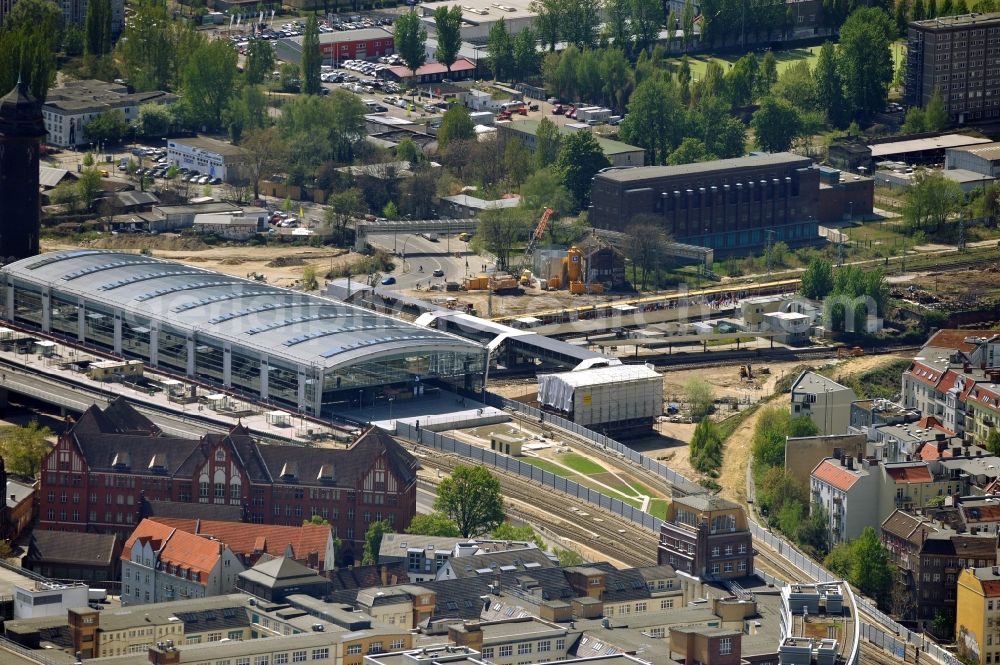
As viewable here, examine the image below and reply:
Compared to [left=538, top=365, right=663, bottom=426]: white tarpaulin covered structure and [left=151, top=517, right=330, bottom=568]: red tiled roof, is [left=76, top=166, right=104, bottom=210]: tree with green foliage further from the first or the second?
[left=151, top=517, right=330, bottom=568]: red tiled roof

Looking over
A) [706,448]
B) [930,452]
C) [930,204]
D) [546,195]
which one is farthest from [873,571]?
[930,204]

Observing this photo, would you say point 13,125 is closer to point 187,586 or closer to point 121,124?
point 121,124

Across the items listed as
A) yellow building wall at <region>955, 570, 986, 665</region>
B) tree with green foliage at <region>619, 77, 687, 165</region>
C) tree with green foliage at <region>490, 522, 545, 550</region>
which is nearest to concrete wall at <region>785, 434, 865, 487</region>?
tree with green foliage at <region>490, 522, 545, 550</region>

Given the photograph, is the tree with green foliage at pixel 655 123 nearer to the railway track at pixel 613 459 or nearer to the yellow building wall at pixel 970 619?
the railway track at pixel 613 459

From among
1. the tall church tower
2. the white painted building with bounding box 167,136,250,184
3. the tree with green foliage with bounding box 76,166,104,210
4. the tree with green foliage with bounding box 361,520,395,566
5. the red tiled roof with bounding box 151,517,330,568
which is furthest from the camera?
the white painted building with bounding box 167,136,250,184

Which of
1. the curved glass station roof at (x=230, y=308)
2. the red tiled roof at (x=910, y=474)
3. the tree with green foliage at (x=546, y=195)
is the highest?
the tree with green foliage at (x=546, y=195)

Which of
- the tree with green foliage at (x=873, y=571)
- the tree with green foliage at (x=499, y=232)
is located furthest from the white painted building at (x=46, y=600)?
the tree with green foliage at (x=499, y=232)

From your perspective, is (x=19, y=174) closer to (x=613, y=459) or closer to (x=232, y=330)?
(x=232, y=330)
